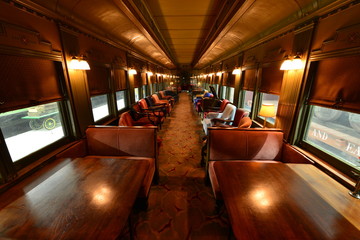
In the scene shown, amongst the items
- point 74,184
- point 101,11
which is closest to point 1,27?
point 101,11

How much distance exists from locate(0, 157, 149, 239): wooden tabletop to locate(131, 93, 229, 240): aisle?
90 cm

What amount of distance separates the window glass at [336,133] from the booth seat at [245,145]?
0.45 m

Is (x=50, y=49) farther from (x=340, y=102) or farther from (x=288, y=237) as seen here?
(x=340, y=102)

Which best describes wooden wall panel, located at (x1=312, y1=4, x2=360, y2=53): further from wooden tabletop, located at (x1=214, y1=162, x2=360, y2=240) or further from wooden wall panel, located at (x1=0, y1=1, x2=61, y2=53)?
wooden wall panel, located at (x1=0, y1=1, x2=61, y2=53)

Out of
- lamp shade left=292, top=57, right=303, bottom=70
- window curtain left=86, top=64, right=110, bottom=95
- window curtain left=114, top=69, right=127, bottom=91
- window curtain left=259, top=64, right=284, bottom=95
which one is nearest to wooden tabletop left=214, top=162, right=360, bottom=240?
lamp shade left=292, top=57, right=303, bottom=70

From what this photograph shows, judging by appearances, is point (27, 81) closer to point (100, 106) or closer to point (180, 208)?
point (100, 106)

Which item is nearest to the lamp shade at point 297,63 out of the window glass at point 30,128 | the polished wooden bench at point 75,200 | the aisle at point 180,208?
the aisle at point 180,208

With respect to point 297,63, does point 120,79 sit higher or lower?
lower

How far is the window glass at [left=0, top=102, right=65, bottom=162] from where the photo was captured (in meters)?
1.80

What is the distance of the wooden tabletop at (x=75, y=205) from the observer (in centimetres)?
98

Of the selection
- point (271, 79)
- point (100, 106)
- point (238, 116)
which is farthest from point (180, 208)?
point (100, 106)

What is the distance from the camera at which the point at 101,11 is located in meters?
2.77

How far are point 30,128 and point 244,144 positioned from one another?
135 inches

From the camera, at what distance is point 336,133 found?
2119 mm
